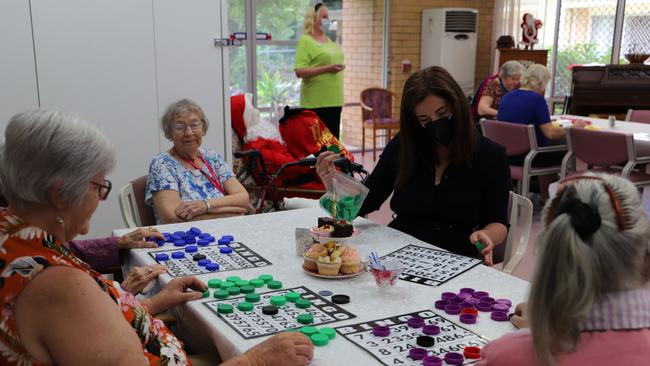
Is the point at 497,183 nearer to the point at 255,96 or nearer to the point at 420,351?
the point at 420,351

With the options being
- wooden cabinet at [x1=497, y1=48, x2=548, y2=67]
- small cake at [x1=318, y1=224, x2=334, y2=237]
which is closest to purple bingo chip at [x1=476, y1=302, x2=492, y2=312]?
small cake at [x1=318, y1=224, x2=334, y2=237]

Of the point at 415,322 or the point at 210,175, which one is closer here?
the point at 415,322

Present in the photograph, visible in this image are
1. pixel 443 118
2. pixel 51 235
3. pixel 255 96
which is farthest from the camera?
pixel 255 96

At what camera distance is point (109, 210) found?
408cm

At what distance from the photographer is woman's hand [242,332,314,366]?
4.78 feet

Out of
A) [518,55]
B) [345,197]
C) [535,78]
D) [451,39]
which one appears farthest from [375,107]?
[345,197]

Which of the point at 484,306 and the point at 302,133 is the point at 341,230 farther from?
the point at 302,133

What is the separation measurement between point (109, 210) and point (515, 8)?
6.77 metres

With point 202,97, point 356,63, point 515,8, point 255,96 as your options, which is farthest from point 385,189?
point 515,8

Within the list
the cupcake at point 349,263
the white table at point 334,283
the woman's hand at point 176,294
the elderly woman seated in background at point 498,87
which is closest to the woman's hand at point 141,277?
the white table at point 334,283

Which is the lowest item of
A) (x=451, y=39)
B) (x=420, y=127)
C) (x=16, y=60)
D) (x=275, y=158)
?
→ (x=275, y=158)

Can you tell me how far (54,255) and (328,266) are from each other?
2.95ft

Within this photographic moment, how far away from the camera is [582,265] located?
3.56 ft

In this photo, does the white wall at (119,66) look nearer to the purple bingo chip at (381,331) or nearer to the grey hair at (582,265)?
the purple bingo chip at (381,331)
